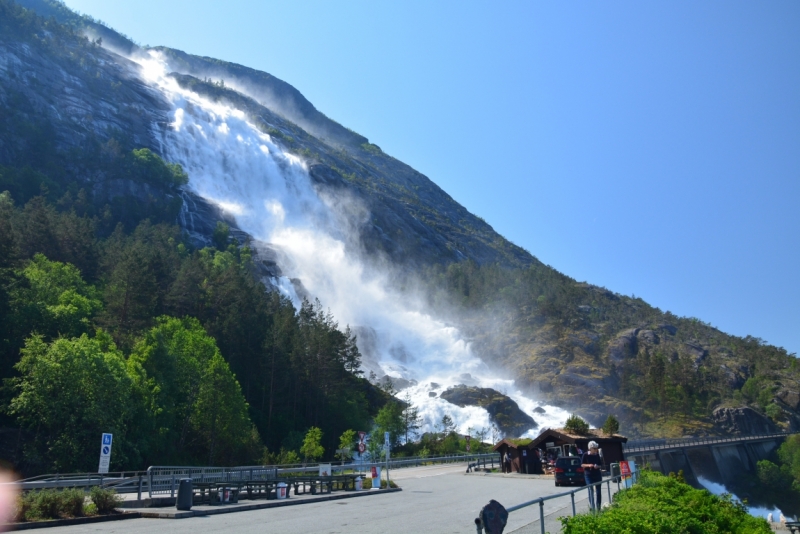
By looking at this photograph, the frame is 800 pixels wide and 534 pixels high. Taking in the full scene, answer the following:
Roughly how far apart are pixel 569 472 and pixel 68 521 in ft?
73.2

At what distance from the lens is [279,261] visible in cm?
13362

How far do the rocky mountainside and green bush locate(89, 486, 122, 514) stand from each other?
3420 inches

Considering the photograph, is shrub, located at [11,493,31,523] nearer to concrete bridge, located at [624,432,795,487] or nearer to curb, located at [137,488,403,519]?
curb, located at [137,488,403,519]

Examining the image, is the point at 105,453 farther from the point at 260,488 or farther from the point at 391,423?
the point at 391,423

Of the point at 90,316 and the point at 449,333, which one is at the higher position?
the point at 449,333

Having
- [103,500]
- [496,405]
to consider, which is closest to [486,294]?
[496,405]

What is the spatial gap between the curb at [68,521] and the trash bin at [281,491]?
796 centimetres

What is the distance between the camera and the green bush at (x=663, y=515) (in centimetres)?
1102

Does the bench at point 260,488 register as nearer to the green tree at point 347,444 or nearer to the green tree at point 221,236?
the green tree at point 347,444

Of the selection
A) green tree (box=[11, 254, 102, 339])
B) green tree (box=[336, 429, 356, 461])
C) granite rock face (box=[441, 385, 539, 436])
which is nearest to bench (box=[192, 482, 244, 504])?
green tree (box=[11, 254, 102, 339])

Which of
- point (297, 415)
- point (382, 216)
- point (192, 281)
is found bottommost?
point (297, 415)

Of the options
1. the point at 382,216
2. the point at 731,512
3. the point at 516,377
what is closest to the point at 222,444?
the point at 731,512

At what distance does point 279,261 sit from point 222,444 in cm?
8394

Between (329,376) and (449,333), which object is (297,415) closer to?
(329,376)
